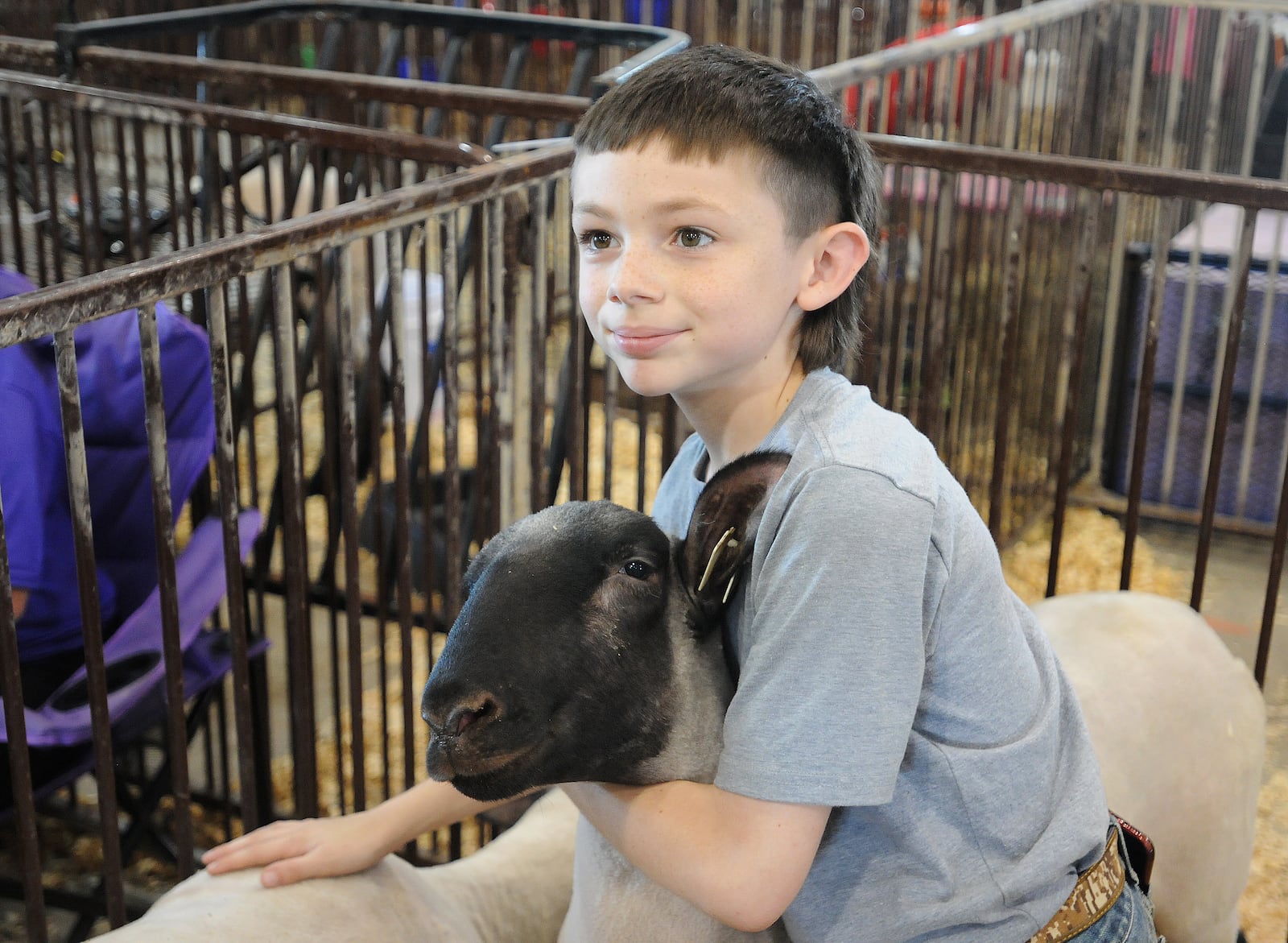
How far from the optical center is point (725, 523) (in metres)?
1.22

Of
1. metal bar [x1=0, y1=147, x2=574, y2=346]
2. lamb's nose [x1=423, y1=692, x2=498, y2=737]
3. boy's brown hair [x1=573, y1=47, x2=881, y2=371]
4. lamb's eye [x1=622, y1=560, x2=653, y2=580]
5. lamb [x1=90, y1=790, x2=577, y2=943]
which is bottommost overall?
lamb [x1=90, y1=790, x2=577, y2=943]

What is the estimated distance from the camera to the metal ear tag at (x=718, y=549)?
1214 mm

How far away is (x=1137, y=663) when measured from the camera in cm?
202

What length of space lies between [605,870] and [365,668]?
2390mm

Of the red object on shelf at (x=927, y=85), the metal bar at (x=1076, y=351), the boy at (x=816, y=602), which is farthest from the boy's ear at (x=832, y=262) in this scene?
the red object on shelf at (x=927, y=85)

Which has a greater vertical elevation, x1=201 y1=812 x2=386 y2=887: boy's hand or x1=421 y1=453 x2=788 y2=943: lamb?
x1=421 y1=453 x2=788 y2=943: lamb

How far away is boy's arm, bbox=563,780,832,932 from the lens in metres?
1.18

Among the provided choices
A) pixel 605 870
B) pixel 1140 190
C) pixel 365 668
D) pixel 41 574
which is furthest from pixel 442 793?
pixel 365 668

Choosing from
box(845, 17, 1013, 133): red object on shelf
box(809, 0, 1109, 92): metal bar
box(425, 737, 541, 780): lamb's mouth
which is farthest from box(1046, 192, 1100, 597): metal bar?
box(425, 737, 541, 780): lamb's mouth

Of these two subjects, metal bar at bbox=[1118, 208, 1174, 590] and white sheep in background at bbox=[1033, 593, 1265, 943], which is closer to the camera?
white sheep in background at bbox=[1033, 593, 1265, 943]

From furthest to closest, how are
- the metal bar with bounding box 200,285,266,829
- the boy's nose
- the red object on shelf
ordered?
the red object on shelf
the metal bar with bounding box 200,285,266,829
the boy's nose

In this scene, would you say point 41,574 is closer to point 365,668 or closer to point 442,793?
point 442,793

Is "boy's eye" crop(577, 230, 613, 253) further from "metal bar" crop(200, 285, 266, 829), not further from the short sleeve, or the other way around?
"metal bar" crop(200, 285, 266, 829)

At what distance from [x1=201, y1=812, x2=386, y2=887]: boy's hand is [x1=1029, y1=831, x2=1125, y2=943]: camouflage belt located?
0.70 m
